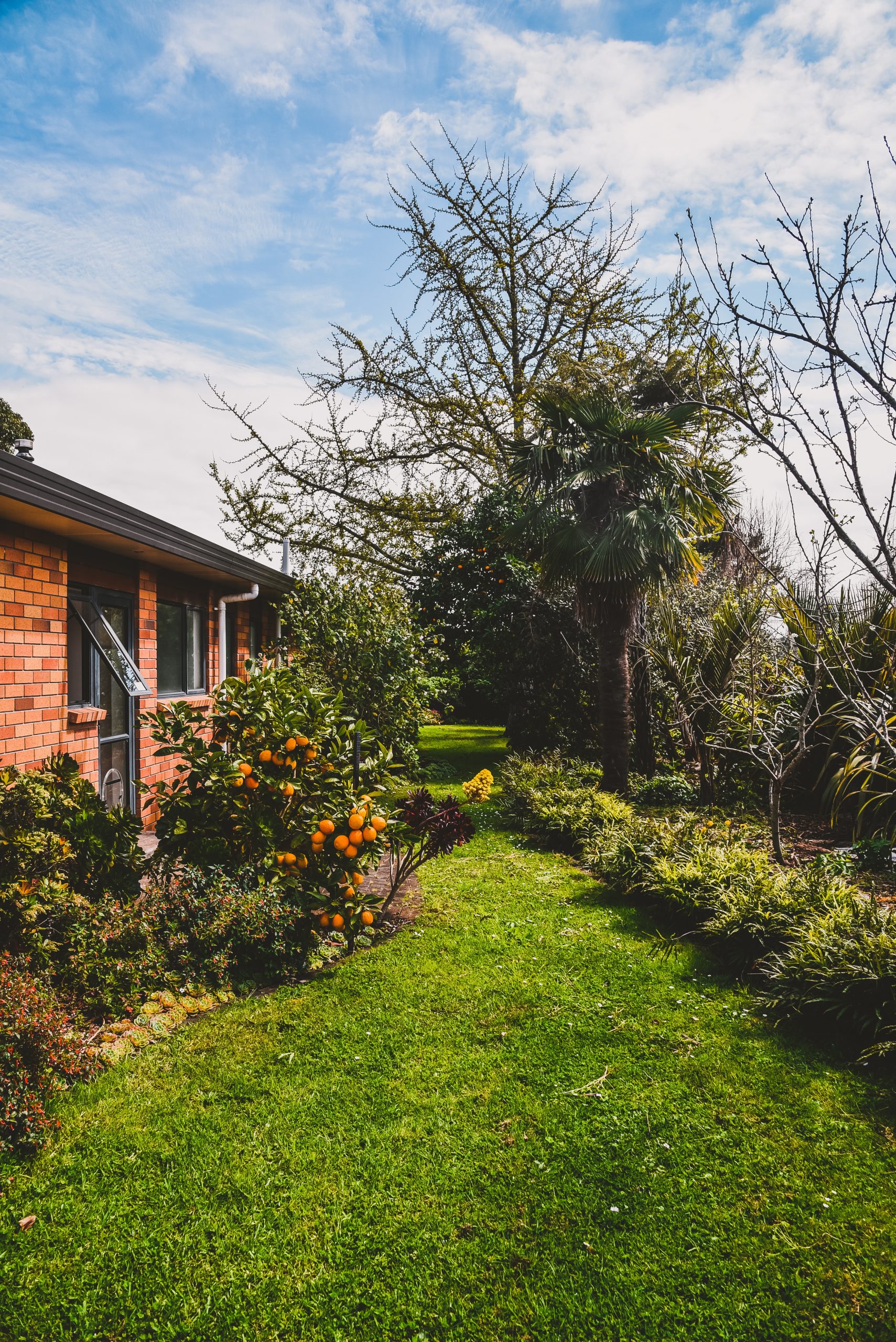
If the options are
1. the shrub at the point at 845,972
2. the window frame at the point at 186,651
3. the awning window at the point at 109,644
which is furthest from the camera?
the window frame at the point at 186,651

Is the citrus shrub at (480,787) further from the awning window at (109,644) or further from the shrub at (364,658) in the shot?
the awning window at (109,644)

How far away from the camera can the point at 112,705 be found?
273 inches

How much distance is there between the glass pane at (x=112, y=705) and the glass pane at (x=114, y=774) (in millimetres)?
136

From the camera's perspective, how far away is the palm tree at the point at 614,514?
31.8ft

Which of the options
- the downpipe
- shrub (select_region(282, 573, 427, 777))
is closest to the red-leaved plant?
shrub (select_region(282, 573, 427, 777))

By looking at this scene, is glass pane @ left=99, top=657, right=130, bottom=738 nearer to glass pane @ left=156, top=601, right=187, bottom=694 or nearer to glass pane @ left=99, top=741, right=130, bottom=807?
glass pane @ left=99, top=741, right=130, bottom=807

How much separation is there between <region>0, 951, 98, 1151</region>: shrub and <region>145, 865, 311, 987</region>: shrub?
0.83 metres

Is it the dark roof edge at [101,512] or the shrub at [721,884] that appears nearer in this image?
the dark roof edge at [101,512]

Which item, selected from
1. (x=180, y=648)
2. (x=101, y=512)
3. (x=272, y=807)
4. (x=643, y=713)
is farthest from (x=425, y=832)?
(x=643, y=713)

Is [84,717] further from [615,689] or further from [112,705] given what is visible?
[615,689]

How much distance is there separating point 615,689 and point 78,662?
701cm

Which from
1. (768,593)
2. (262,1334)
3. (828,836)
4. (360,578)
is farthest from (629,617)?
(262,1334)

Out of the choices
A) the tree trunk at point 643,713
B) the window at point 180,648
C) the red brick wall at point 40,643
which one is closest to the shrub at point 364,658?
the window at point 180,648

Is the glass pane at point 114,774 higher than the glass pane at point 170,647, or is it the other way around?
the glass pane at point 170,647
